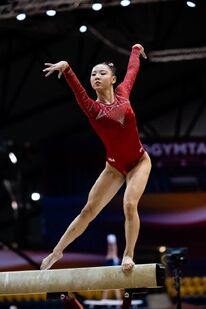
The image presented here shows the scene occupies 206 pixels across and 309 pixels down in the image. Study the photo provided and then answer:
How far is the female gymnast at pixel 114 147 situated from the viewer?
6.56 meters

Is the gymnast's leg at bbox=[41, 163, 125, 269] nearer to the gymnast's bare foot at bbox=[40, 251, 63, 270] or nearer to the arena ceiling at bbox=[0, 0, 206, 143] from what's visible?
the gymnast's bare foot at bbox=[40, 251, 63, 270]

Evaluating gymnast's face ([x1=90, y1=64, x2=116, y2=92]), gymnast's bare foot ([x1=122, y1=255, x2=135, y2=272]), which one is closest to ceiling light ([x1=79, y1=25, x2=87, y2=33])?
gymnast's face ([x1=90, y1=64, x2=116, y2=92])

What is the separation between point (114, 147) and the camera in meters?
6.75

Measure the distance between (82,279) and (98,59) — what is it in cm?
1027

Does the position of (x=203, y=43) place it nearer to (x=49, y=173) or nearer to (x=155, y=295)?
(x=49, y=173)

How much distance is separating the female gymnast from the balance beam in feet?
0.37

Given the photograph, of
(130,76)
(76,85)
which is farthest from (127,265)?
(130,76)

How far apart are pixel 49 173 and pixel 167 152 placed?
7.54ft

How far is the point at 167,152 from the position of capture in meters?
14.3

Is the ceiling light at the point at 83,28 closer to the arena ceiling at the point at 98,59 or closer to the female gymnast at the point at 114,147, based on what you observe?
the arena ceiling at the point at 98,59

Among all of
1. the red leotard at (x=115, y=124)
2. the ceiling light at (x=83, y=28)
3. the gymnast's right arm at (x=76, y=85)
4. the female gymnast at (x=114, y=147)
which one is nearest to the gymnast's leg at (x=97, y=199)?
the female gymnast at (x=114, y=147)

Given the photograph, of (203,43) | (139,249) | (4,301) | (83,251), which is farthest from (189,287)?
(203,43)

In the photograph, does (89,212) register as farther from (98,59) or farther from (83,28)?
(98,59)

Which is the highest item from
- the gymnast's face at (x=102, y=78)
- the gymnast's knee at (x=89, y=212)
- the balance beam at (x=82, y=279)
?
the gymnast's face at (x=102, y=78)
